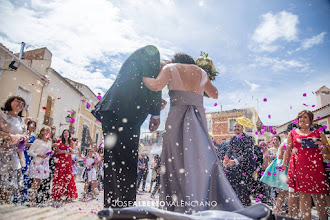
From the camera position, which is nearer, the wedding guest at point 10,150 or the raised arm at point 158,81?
the raised arm at point 158,81

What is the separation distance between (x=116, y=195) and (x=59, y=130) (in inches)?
764

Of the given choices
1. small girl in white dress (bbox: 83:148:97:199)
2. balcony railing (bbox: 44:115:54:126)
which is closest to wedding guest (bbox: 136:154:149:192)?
small girl in white dress (bbox: 83:148:97:199)

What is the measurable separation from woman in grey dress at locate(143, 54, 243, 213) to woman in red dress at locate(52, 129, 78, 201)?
13.8 feet

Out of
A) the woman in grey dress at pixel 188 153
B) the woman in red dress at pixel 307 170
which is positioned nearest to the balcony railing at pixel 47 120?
the woman in grey dress at pixel 188 153

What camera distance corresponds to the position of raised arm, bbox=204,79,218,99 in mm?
3002

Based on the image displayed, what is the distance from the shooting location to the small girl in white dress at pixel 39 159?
4930 mm

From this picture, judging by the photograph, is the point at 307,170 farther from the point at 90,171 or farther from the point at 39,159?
the point at 90,171

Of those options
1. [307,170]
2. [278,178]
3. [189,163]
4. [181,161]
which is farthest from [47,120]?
[307,170]

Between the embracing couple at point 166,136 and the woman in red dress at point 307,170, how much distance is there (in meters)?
1.89

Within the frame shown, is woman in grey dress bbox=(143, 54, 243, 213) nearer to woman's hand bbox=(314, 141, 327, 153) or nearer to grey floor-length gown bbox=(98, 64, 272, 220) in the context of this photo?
grey floor-length gown bbox=(98, 64, 272, 220)

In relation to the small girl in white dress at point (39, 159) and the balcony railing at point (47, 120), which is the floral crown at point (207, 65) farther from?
the balcony railing at point (47, 120)

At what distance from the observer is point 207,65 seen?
138 inches

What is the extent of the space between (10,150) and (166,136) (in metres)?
2.69

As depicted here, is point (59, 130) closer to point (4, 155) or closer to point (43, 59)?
point (43, 59)
